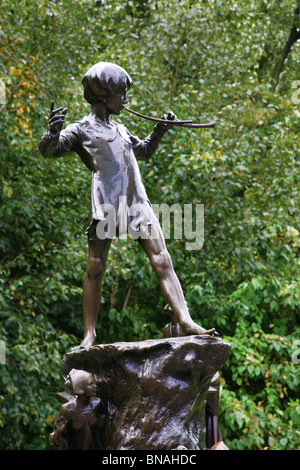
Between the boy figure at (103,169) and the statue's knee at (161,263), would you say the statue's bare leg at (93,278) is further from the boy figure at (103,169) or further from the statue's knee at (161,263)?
the statue's knee at (161,263)

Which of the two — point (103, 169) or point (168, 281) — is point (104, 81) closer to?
point (103, 169)

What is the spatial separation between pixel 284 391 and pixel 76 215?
136 inches

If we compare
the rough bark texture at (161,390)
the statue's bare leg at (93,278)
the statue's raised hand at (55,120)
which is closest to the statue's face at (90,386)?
the rough bark texture at (161,390)

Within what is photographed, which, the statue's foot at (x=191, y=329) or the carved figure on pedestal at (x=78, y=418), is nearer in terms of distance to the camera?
the carved figure on pedestal at (x=78, y=418)

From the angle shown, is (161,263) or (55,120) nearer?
(55,120)

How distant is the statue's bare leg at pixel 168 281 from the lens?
16.6 ft

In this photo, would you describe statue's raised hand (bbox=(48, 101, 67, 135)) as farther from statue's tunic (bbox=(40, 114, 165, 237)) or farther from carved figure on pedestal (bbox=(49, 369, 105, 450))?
carved figure on pedestal (bbox=(49, 369, 105, 450))

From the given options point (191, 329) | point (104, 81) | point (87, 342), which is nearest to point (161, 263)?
point (191, 329)

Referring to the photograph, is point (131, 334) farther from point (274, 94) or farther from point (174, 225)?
point (274, 94)

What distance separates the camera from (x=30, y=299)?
9273 mm

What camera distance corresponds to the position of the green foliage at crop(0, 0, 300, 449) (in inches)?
366

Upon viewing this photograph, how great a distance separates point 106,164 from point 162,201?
14.9ft

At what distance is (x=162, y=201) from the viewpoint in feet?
32.8

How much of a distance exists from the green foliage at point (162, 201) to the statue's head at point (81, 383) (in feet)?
12.9
